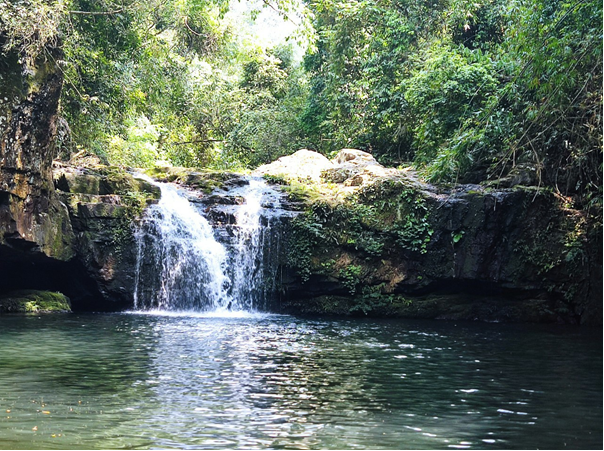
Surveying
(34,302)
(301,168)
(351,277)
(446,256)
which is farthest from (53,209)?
(446,256)

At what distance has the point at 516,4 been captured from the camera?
47.1 ft

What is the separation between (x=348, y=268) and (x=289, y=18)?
6.14 m

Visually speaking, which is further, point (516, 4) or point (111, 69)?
point (111, 69)

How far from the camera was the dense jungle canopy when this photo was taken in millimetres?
14227

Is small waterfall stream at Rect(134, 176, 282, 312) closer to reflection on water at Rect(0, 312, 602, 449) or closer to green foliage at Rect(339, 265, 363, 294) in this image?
green foliage at Rect(339, 265, 363, 294)

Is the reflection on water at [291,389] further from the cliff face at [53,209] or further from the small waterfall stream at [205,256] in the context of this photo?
the small waterfall stream at [205,256]

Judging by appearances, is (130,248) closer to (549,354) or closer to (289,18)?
(289,18)

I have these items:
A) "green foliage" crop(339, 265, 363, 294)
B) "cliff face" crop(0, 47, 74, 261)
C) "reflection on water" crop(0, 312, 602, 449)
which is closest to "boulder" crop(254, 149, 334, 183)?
"green foliage" crop(339, 265, 363, 294)

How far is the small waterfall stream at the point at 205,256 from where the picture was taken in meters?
16.9

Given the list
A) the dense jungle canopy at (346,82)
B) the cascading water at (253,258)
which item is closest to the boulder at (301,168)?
the cascading water at (253,258)

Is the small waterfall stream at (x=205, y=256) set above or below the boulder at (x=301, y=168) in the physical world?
Answer: below

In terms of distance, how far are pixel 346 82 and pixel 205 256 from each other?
11570 millimetres

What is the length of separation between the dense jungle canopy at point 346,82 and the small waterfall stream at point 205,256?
382 cm

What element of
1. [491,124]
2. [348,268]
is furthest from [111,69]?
[491,124]
